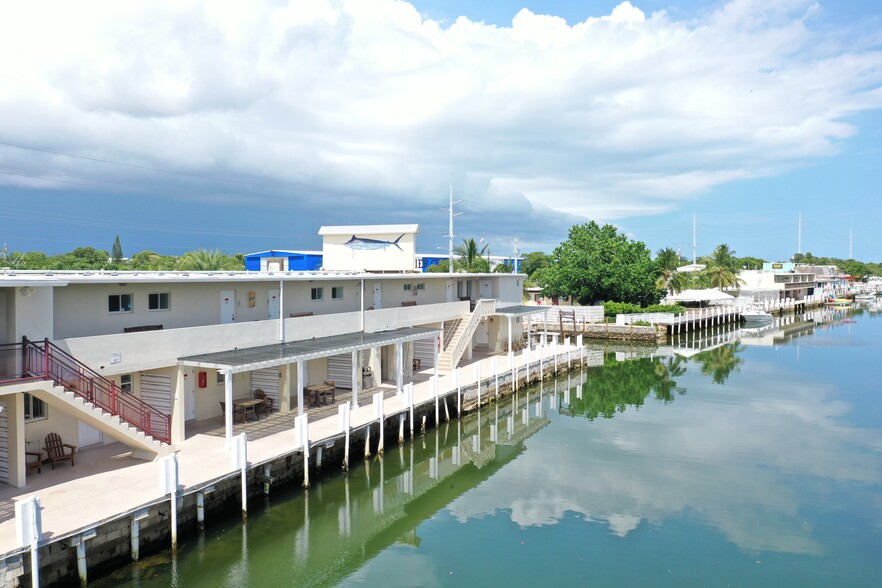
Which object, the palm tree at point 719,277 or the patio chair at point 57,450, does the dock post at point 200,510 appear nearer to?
the patio chair at point 57,450

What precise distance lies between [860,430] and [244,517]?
86.6ft

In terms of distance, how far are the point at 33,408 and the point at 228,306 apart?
7707mm

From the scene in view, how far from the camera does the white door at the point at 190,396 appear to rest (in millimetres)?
21859

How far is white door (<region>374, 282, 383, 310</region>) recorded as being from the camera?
33.1 metres

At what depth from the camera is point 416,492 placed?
2097cm

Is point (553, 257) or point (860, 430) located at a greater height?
point (553, 257)

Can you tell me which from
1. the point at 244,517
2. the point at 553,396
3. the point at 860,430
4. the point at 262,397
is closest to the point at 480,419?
the point at 553,396

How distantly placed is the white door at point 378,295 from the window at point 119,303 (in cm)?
1469

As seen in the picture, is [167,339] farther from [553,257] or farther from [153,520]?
[553,257]

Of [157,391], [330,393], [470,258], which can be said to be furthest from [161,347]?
[470,258]

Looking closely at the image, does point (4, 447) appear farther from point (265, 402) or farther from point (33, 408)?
point (265, 402)

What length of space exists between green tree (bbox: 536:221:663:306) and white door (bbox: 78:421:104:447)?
53317mm

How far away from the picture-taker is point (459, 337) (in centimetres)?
3528

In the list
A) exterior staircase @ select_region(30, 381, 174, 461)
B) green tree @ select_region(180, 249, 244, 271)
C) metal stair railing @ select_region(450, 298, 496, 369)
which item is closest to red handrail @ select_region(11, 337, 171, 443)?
exterior staircase @ select_region(30, 381, 174, 461)
